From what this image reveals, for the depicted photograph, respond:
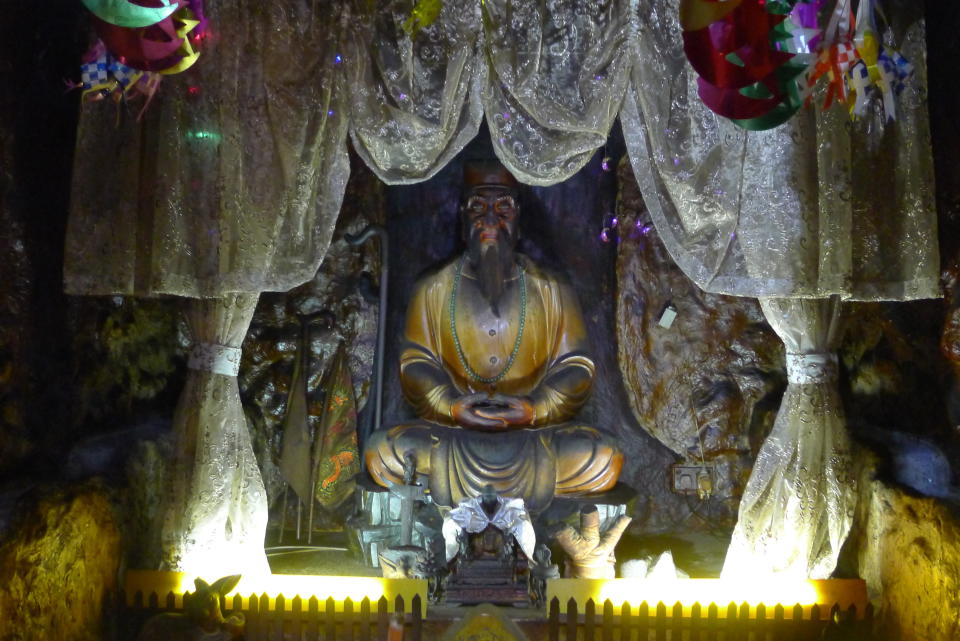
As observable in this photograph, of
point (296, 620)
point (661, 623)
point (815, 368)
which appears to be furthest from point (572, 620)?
point (815, 368)

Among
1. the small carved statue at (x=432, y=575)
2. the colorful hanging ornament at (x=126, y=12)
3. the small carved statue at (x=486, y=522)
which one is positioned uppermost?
the colorful hanging ornament at (x=126, y=12)

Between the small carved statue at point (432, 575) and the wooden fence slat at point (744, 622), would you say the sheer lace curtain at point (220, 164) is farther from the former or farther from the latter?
the wooden fence slat at point (744, 622)

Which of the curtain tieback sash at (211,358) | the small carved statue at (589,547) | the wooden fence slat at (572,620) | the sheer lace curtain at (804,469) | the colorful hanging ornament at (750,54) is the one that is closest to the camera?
the colorful hanging ornament at (750,54)

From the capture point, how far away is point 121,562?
14.6ft

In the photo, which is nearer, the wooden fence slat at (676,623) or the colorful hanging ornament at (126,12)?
the colorful hanging ornament at (126,12)

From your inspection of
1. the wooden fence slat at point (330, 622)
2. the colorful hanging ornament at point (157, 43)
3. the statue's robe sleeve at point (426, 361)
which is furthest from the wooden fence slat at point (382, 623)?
the colorful hanging ornament at point (157, 43)

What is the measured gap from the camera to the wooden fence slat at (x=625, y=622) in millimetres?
4078

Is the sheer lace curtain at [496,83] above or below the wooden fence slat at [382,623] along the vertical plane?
above

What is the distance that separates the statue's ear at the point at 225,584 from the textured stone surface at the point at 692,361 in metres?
2.54

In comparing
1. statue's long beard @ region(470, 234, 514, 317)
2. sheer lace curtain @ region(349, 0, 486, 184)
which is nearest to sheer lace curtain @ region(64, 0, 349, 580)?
sheer lace curtain @ region(349, 0, 486, 184)

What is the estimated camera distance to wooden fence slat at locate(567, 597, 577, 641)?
396cm

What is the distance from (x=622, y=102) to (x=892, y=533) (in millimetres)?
2145

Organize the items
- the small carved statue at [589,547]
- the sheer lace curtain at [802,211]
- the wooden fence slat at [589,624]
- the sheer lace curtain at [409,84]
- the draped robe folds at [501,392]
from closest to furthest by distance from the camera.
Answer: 1. the wooden fence slat at [589,624]
2. the sheer lace curtain at [802,211]
3. the sheer lace curtain at [409,84]
4. the small carved statue at [589,547]
5. the draped robe folds at [501,392]

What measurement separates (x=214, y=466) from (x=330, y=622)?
87cm
